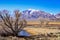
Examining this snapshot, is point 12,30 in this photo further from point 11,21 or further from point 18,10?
point 18,10

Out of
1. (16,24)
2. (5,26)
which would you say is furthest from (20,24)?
(5,26)

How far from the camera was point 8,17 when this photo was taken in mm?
30484

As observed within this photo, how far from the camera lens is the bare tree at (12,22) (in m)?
30.4

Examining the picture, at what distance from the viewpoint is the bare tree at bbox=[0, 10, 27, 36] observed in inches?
1196

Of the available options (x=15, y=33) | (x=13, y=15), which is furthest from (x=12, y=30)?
(x=13, y=15)

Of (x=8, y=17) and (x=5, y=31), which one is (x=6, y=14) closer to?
(x=8, y=17)

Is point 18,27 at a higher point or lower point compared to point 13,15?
lower

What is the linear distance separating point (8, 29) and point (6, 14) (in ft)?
9.04

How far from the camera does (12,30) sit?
30859 mm

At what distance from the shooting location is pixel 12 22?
30.8 meters

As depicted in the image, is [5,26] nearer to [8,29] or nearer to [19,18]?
[8,29]

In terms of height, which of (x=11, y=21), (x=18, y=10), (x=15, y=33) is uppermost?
(x=18, y=10)

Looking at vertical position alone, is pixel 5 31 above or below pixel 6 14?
below

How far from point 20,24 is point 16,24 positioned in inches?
28.4
